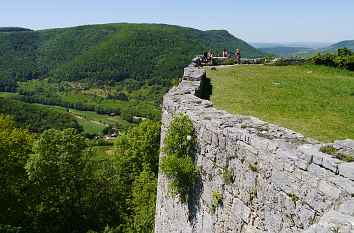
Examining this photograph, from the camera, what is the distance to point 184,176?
664cm

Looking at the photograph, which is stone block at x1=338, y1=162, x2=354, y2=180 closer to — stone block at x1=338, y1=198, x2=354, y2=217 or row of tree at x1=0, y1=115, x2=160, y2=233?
stone block at x1=338, y1=198, x2=354, y2=217

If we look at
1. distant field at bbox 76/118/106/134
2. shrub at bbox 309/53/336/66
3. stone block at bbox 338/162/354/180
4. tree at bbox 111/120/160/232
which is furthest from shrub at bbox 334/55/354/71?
distant field at bbox 76/118/106/134

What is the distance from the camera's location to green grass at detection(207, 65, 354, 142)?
7.85 meters

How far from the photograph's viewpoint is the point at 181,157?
6.72m

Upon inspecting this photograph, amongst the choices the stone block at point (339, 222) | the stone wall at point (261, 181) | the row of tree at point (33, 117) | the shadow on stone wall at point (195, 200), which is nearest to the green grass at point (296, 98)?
the stone wall at point (261, 181)

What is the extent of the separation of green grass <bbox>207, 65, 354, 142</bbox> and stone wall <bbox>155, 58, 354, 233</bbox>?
290 cm

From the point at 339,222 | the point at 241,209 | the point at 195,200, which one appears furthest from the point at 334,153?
the point at 195,200

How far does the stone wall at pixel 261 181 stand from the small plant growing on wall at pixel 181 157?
228mm

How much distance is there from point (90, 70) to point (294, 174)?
645ft

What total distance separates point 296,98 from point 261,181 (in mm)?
7801

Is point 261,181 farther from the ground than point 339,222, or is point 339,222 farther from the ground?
point 339,222

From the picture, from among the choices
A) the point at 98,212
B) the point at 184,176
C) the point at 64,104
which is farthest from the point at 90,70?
the point at 184,176

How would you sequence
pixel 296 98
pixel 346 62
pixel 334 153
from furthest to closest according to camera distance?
1. pixel 346 62
2. pixel 296 98
3. pixel 334 153

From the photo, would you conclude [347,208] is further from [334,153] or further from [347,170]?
[334,153]
